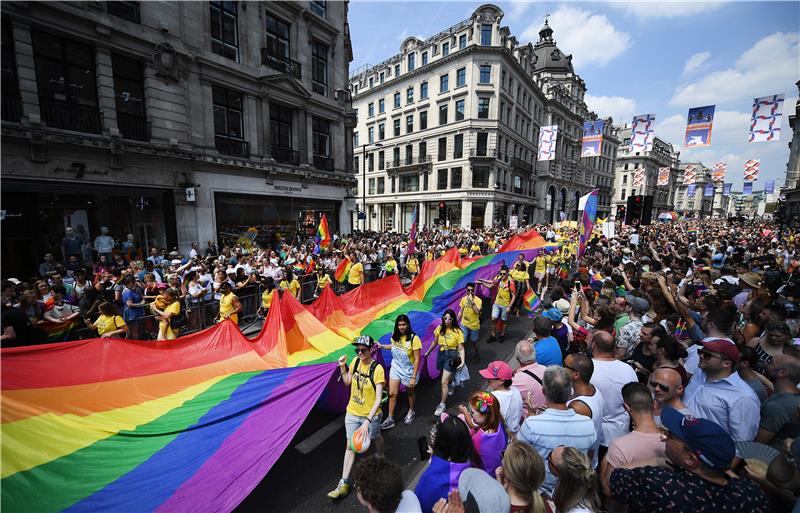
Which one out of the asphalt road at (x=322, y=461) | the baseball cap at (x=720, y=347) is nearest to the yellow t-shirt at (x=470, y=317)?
the asphalt road at (x=322, y=461)

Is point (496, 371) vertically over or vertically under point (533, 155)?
under

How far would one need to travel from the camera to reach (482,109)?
121 feet

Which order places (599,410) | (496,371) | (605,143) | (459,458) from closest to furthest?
1. (459,458)
2. (599,410)
3. (496,371)
4. (605,143)

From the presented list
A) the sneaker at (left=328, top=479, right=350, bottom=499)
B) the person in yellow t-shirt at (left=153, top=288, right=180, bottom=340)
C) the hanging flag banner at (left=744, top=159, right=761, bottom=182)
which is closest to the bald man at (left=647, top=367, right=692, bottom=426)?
the sneaker at (left=328, top=479, right=350, bottom=499)

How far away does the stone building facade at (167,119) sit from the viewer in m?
11.4

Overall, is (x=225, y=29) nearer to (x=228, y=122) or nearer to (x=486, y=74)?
(x=228, y=122)

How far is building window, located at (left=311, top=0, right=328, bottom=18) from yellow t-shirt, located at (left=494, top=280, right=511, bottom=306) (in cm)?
2155

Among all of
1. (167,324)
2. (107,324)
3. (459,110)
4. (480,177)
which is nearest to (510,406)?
(107,324)

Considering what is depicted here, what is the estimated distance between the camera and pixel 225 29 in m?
16.7

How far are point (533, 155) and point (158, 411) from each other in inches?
2076

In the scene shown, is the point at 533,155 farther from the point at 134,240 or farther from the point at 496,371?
the point at 496,371

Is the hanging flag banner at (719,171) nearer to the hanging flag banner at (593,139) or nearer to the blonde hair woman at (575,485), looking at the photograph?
the hanging flag banner at (593,139)

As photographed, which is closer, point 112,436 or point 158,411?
point 112,436

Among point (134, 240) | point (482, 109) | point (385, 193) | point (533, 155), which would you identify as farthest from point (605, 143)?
point (134, 240)
